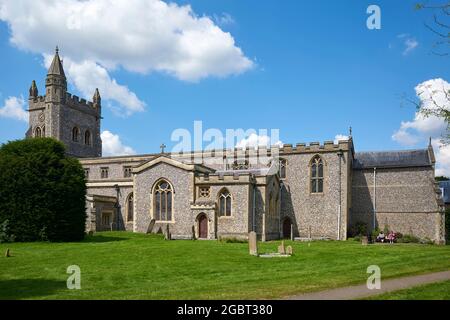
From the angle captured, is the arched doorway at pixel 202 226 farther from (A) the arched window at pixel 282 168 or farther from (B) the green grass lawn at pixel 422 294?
(B) the green grass lawn at pixel 422 294

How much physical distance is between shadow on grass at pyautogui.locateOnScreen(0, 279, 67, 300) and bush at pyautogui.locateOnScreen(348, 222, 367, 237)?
28.7 m

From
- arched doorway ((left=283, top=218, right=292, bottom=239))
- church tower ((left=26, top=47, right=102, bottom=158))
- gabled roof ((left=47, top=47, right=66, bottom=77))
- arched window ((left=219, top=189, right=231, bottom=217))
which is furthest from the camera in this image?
gabled roof ((left=47, top=47, right=66, bottom=77))

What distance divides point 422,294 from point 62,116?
49.0 m

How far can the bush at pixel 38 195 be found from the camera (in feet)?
94.0

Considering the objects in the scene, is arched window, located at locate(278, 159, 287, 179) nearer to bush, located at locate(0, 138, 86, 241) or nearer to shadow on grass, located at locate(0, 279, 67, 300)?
bush, located at locate(0, 138, 86, 241)

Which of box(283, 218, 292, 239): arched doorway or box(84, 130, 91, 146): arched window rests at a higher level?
box(84, 130, 91, 146): arched window

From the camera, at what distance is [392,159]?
38812mm

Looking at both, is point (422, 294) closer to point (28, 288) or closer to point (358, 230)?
point (28, 288)

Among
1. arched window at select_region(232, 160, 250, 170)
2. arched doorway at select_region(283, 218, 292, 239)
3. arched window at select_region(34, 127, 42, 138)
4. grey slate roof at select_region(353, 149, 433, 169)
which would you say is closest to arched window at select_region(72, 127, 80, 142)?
arched window at select_region(34, 127, 42, 138)

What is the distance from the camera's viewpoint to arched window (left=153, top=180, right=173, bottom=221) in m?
36.0

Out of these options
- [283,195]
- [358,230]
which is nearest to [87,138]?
[283,195]

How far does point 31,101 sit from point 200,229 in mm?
32552

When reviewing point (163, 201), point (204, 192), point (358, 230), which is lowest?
point (358, 230)
